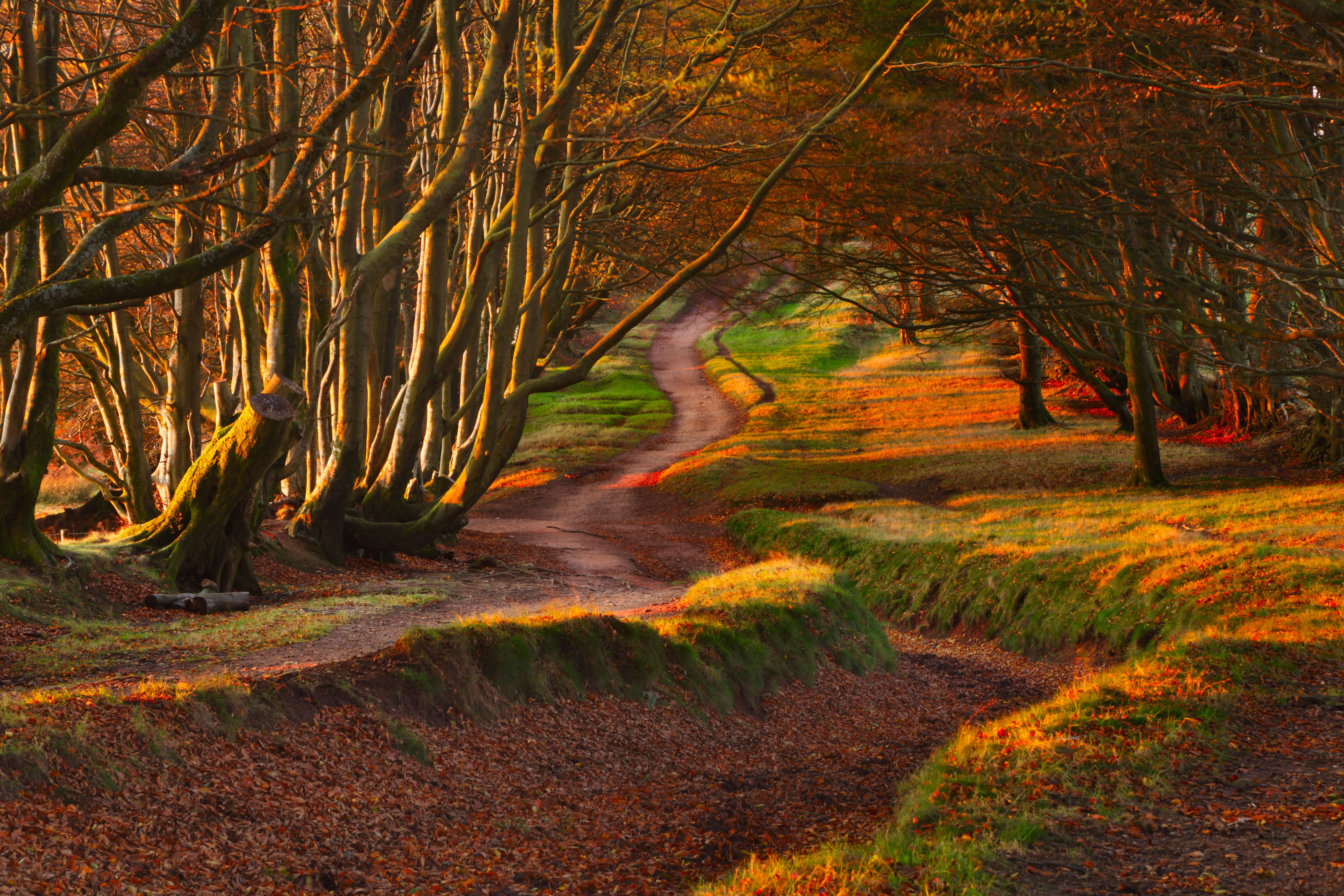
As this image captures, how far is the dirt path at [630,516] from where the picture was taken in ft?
57.6

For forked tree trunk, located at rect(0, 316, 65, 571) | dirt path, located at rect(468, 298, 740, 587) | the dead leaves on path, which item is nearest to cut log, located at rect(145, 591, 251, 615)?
forked tree trunk, located at rect(0, 316, 65, 571)

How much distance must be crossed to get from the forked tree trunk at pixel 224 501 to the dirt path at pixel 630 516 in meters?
5.81

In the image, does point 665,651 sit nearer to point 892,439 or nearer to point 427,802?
point 427,802

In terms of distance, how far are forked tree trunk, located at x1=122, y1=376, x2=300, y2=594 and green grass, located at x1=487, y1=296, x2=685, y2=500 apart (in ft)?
58.1

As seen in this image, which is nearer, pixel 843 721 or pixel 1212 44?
pixel 843 721

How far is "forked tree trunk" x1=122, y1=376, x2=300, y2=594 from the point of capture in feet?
32.6

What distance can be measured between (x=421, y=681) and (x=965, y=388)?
124 ft

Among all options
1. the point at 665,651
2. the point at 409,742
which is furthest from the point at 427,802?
the point at 665,651

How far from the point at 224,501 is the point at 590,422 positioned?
30.1 m

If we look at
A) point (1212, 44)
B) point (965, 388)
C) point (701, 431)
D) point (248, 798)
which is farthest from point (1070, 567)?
point (965, 388)

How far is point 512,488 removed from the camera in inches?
1161

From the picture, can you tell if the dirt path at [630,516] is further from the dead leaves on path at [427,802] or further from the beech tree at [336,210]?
the dead leaves on path at [427,802]

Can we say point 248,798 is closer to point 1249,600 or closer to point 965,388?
point 1249,600

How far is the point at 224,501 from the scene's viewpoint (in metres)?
10.2
